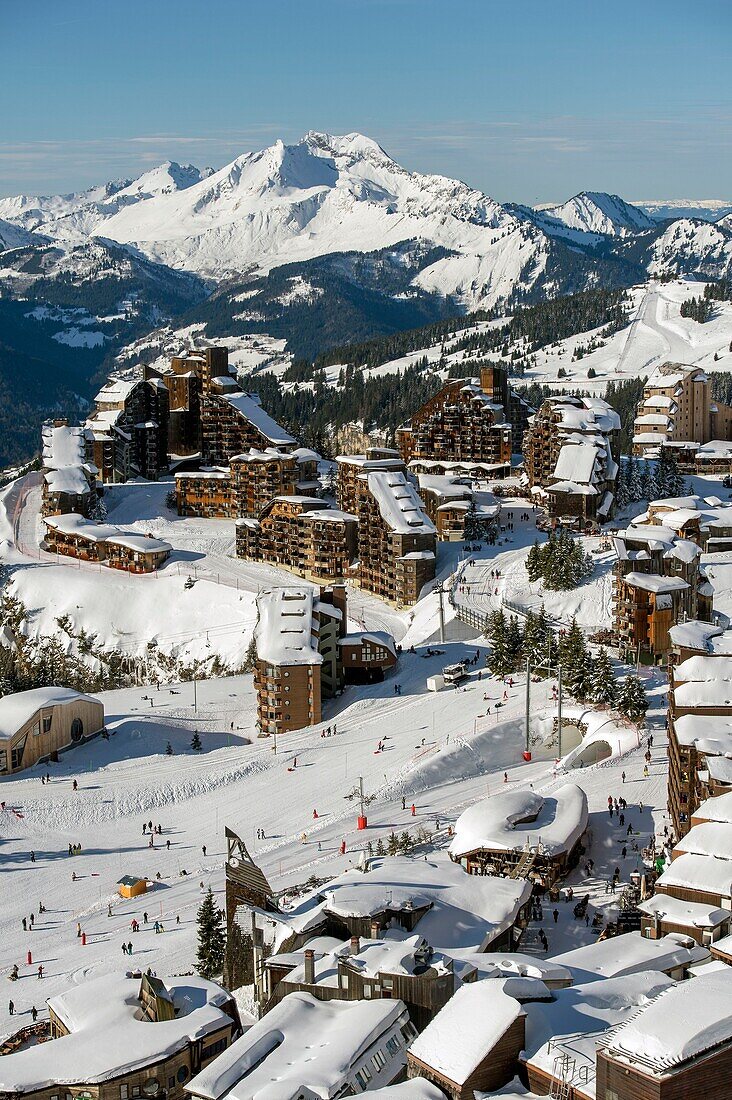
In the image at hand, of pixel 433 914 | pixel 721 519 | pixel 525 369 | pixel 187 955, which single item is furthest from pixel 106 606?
pixel 525 369

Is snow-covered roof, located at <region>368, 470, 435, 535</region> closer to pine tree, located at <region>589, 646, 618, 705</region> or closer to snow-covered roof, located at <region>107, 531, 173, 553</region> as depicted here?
snow-covered roof, located at <region>107, 531, 173, 553</region>

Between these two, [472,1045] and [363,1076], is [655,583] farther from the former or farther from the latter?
[472,1045]

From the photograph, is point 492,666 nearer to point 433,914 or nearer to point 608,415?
point 433,914

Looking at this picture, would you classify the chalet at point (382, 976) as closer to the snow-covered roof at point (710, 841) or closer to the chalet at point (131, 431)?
the snow-covered roof at point (710, 841)

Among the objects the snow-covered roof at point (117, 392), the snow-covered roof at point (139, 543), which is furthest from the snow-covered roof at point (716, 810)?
the snow-covered roof at point (117, 392)

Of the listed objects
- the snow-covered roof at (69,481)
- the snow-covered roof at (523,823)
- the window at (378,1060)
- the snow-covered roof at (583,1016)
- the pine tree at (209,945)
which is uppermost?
the snow-covered roof at (69,481)

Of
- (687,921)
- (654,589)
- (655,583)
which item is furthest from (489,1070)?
(655,583)
